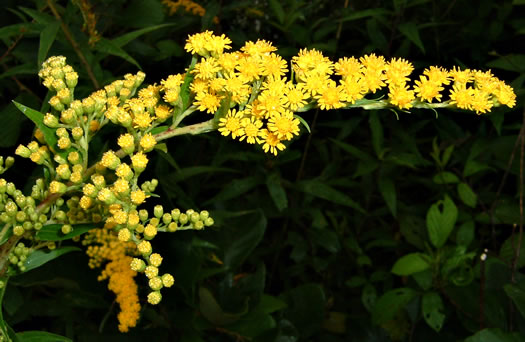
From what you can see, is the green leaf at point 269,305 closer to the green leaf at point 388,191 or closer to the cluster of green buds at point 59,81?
the green leaf at point 388,191

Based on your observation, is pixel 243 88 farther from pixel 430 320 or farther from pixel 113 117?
pixel 430 320

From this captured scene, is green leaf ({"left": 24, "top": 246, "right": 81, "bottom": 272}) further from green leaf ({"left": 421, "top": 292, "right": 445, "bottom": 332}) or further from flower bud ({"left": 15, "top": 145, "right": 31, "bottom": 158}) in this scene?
green leaf ({"left": 421, "top": 292, "right": 445, "bottom": 332})

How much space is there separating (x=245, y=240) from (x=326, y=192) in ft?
1.36

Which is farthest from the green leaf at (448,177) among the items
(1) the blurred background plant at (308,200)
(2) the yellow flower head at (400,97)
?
(2) the yellow flower head at (400,97)

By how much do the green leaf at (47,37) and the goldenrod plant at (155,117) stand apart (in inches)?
16.6

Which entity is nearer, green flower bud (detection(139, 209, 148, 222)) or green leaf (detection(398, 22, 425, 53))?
green flower bud (detection(139, 209, 148, 222))

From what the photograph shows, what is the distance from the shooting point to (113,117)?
3.47ft

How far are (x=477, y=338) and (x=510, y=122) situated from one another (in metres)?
1.34

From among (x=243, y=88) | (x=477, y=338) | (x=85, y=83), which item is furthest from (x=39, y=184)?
(x=477, y=338)

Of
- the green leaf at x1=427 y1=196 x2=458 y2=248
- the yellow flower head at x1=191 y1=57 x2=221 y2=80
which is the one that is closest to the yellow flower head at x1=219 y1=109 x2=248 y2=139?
the yellow flower head at x1=191 y1=57 x2=221 y2=80

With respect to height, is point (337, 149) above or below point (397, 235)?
above

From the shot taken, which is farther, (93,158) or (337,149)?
(337,149)

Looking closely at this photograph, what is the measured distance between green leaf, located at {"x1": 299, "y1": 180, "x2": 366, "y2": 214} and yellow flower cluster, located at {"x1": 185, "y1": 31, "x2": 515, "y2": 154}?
104 centimetres

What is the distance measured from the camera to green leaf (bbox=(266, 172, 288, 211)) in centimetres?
210
